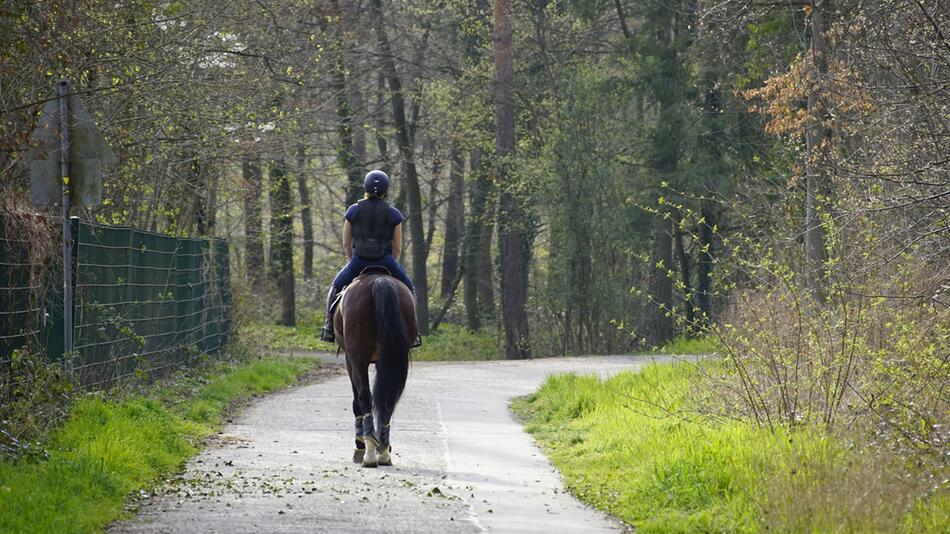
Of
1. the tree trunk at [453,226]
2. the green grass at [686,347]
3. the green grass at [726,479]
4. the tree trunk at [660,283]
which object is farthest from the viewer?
the tree trunk at [453,226]

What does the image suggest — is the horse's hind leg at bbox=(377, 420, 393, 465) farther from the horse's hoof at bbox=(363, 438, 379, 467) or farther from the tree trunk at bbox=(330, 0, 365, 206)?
the tree trunk at bbox=(330, 0, 365, 206)

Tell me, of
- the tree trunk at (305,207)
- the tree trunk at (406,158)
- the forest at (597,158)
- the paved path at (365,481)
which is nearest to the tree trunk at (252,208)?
the forest at (597,158)

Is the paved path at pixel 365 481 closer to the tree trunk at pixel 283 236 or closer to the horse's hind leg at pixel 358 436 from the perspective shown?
the horse's hind leg at pixel 358 436

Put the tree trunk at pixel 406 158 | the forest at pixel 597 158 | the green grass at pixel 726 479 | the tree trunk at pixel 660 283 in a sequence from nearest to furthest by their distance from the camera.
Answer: the green grass at pixel 726 479, the forest at pixel 597 158, the tree trunk at pixel 660 283, the tree trunk at pixel 406 158

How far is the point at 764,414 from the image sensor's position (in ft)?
42.5

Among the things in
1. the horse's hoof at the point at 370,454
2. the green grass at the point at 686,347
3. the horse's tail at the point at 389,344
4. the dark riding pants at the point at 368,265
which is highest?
the dark riding pants at the point at 368,265

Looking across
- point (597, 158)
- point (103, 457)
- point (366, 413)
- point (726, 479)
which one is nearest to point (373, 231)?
point (366, 413)

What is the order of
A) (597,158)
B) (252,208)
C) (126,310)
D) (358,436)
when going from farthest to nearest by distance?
(597,158) → (252,208) → (126,310) → (358,436)

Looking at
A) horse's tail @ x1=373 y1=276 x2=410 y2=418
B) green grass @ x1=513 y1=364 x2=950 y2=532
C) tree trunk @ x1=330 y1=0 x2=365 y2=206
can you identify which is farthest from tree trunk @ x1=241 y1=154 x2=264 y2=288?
green grass @ x1=513 y1=364 x2=950 y2=532

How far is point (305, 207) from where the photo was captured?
36.1m

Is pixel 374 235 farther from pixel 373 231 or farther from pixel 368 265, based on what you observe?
pixel 368 265

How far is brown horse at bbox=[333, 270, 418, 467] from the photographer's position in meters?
12.6

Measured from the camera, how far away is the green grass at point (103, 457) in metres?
9.10

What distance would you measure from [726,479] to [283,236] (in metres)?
26.1
